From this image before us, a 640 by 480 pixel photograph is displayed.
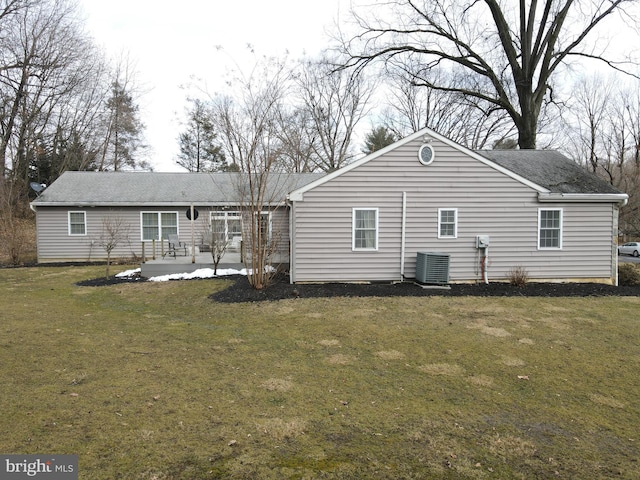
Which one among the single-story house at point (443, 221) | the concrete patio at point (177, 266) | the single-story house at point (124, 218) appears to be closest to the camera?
the single-story house at point (443, 221)

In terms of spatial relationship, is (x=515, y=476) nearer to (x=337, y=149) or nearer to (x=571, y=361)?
(x=571, y=361)

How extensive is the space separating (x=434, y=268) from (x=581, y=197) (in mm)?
4987

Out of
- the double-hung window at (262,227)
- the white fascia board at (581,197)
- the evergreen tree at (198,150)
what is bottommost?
the double-hung window at (262,227)

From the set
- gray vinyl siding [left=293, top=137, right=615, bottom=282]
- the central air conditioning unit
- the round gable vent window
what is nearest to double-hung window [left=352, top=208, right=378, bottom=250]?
gray vinyl siding [left=293, top=137, right=615, bottom=282]

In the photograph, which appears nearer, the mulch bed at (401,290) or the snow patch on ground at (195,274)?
the mulch bed at (401,290)

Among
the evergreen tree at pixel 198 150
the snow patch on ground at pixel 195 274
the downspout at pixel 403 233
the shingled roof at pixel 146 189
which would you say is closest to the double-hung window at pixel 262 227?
the snow patch on ground at pixel 195 274

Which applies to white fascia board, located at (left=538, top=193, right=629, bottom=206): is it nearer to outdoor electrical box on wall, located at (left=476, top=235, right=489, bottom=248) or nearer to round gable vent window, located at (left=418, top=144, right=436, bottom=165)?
outdoor electrical box on wall, located at (left=476, top=235, right=489, bottom=248)

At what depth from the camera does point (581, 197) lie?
11.4m

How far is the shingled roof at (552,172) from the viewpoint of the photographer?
38.2ft

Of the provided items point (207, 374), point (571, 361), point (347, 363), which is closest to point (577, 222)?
point (571, 361)

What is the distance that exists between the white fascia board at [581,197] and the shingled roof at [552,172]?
0.13 m

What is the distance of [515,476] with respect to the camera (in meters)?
2.91

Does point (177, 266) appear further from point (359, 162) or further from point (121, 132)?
point (121, 132)

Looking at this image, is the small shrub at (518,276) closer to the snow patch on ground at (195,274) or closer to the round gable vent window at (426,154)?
the round gable vent window at (426,154)
